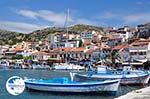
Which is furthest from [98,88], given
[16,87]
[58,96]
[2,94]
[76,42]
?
[76,42]

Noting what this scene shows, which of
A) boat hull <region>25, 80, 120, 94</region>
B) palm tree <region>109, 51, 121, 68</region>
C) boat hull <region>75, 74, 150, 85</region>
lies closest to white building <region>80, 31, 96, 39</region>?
palm tree <region>109, 51, 121, 68</region>

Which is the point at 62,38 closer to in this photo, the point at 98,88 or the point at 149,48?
the point at 149,48

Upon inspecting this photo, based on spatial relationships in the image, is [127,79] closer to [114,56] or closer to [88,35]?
[114,56]

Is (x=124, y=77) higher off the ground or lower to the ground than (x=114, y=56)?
lower

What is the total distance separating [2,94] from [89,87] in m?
8.07

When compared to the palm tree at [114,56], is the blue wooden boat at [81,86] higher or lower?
lower

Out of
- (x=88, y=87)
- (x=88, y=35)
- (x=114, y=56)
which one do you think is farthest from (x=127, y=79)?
(x=88, y=35)

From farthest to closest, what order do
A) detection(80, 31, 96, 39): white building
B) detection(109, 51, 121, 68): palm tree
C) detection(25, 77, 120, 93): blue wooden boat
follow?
detection(80, 31, 96, 39): white building → detection(109, 51, 121, 68): palm tree → detection(25, 77, 120, 93): blue wooden boat

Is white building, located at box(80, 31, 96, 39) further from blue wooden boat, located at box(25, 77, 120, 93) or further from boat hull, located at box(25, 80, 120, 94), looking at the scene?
boat hull, located at box(25, 80, 120, 94)

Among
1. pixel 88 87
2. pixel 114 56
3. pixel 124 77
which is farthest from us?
pixel 114 56

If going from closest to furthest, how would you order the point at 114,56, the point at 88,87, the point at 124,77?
the point at 88,87 < the point at 124,77 < the point at 114,56

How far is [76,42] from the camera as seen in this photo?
15462 centimetres

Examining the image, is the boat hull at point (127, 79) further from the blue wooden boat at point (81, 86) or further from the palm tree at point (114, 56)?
the palm tree at point (114, 56)

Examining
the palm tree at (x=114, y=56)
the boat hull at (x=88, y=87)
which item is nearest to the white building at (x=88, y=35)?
the palm tree at (x=114, y=56)
